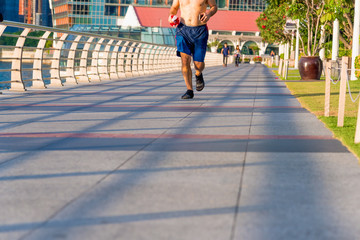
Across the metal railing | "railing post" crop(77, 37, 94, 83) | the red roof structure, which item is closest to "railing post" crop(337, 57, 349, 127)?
the metal railing

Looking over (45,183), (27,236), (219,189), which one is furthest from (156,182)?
(27,236)

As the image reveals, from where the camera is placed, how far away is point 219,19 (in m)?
140

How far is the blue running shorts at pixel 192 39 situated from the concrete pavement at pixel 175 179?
3.15 meters

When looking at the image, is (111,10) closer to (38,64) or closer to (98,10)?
(98,10)

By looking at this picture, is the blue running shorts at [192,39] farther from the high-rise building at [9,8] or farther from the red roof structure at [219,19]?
the high-rise building at [9,8]

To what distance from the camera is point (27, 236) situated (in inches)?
118

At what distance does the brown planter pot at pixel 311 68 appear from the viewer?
22344mm

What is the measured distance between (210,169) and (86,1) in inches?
5294

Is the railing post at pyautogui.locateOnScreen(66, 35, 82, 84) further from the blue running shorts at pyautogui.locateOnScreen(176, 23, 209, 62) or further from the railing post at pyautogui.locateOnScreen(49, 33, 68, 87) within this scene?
the blue running shorts at pyautogui.locateOnScreen(176, 23, 209, 62)

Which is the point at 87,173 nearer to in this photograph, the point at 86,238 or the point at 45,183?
the point at 45,183

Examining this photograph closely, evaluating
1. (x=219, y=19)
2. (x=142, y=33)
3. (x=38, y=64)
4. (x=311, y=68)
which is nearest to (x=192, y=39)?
(x=38, y=64)

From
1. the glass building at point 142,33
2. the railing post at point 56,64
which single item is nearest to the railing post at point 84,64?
the railing post at point 56,64

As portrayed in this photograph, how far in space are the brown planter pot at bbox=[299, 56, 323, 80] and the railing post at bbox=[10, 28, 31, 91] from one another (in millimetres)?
11916

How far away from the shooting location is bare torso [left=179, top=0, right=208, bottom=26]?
1103 cm
